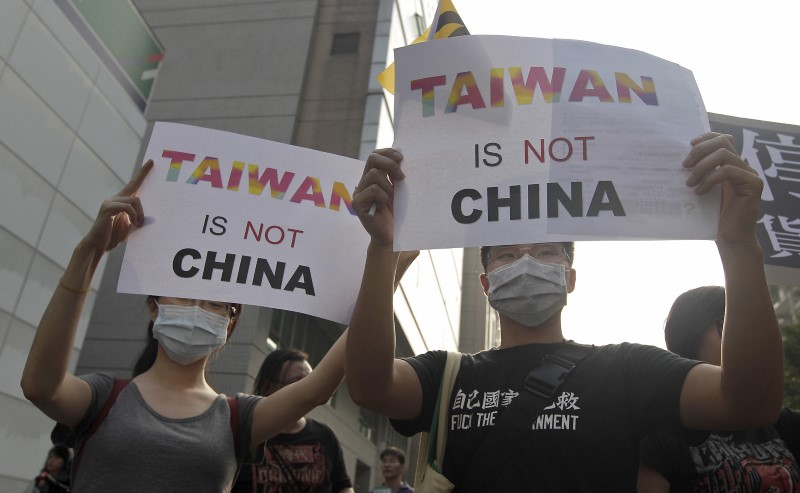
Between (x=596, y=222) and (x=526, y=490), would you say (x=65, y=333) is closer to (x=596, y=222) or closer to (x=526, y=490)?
(x=526, y=490)

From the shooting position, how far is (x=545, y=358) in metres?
1.78

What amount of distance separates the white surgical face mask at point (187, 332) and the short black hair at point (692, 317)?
5.57 feet

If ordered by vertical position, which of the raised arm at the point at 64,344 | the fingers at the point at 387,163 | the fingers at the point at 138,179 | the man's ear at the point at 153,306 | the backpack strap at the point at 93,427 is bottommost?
the backpack strap at the point at 93,427

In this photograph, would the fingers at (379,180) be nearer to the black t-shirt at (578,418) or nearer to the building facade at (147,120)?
the black t-shirt at (578,418)

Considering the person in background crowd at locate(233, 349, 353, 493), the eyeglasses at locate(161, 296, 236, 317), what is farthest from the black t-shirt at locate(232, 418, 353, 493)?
the eyeglasses at locate(161, 296, 236, 317)

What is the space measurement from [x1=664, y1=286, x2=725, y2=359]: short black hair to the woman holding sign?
4.15 ft

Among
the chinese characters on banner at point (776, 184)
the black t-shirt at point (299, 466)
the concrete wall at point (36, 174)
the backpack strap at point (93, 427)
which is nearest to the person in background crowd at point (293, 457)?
the black t-shirt at point (299, 466)

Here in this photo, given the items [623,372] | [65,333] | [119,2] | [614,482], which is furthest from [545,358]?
[119,2]

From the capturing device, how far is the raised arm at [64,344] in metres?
1.93

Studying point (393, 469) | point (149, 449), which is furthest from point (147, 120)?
point (149, 449)

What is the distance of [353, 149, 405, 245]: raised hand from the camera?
1878 mm

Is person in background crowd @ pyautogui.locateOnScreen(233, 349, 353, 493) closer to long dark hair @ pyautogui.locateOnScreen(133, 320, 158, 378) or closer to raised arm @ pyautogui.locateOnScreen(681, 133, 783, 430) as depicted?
long dark hair @ pyautogui.locateOnScreen(133, 320, 158, 378)

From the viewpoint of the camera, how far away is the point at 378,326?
1.79 metres

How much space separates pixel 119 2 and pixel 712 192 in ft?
30.3
